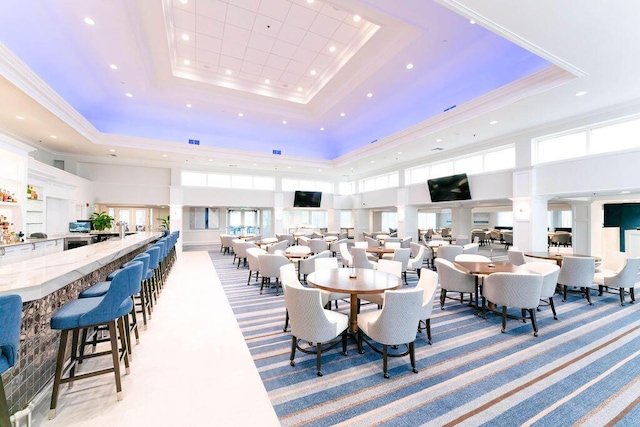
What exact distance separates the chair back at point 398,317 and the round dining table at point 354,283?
0.37m

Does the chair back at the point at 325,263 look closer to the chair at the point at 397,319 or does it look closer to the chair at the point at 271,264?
the chair at the point at 271,264

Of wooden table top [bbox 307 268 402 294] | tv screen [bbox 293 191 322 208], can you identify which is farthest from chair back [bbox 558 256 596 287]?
tv screen [bbox 293 191 322 208]

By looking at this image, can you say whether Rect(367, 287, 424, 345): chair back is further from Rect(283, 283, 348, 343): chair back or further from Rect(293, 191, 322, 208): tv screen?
Rect(293, 191, 322, 208): tv screen

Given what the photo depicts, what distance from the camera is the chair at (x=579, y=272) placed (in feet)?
15.8

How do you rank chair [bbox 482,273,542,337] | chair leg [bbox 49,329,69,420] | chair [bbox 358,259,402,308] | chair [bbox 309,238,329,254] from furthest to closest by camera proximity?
chair [bbox 309,238,329,254], chair [bbox 358,259,402,308], chair [bbox 482,273,542,337], chair leg [bbox 49,329,69,420]

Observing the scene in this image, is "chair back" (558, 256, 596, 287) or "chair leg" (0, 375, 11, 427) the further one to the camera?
"chair back" (558, 256, 596, 287)

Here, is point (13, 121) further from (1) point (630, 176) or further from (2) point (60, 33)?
(1) point (630, 176)

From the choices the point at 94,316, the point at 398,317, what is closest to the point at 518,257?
the point at 398,317

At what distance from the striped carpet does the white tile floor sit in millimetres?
228

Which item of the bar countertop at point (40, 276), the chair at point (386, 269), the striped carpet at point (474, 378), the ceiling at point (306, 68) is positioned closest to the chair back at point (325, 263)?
the chair at point (386, 269)

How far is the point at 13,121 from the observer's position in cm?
684

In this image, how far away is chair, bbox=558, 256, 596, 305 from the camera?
481cm

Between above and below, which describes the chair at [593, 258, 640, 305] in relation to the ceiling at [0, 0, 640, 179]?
below

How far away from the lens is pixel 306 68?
7.55 meters
